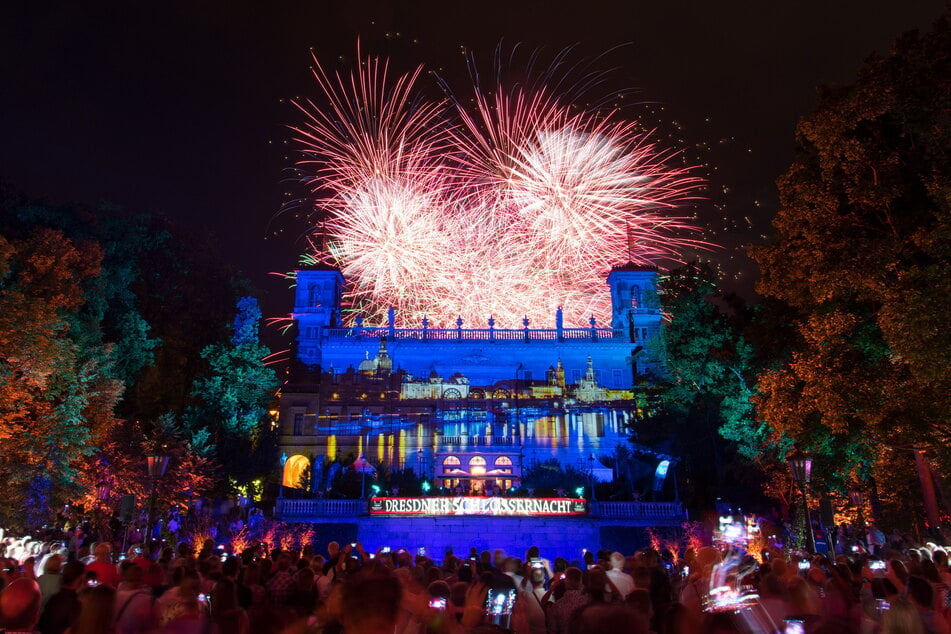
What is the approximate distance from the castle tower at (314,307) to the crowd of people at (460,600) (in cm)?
3481

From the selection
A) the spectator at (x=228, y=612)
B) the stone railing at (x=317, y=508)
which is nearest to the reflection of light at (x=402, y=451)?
the stone railing at (x=317, y=508)

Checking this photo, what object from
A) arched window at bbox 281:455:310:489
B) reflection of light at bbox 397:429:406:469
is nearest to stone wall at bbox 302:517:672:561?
reflection of light at bbox 397:429:406:469

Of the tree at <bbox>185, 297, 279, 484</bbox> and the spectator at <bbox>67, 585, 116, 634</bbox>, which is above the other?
the tree at <bbox>185, 297, 279, 484</bbox>

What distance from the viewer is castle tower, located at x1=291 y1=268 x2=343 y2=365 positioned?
4459cm

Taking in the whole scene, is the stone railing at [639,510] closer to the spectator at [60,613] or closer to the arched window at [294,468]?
the arched window at [294,468]

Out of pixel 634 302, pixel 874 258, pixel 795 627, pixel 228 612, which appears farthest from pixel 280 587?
pixel 634 302

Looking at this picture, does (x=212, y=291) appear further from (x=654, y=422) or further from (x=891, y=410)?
(x=891, y=410)

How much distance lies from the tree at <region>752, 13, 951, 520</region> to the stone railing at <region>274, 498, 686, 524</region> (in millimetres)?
11756

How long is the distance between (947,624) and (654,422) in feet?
88.4

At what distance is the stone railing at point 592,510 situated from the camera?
27984 mm

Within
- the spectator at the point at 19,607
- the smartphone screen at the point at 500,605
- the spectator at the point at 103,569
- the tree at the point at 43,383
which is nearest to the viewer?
the spectator at the point at 19,607

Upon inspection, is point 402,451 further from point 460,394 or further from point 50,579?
point 50,579

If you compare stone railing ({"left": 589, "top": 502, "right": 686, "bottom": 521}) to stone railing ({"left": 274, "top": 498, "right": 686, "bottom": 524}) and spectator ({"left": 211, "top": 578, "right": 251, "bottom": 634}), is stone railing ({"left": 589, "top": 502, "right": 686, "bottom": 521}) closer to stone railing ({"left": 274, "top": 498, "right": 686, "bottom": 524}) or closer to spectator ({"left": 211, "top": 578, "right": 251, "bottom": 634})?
stone railing ({"left": 274, "top": 498, "right": 686, "bottom": 524})

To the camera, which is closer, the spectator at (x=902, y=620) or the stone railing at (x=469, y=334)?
the spectator at (x=902, y=620)
